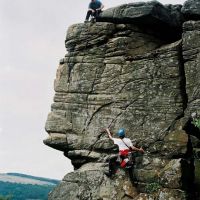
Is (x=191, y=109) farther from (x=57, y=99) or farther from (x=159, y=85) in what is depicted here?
(x=57, y=99)

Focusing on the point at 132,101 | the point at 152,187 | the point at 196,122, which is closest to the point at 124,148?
the point at 152,187

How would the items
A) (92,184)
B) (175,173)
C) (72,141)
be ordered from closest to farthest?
(175,173)
(92,184)
(72,141)

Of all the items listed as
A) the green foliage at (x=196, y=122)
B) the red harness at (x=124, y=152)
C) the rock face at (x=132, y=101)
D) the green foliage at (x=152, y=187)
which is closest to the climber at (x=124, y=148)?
the red harness at (x=124, y=152)

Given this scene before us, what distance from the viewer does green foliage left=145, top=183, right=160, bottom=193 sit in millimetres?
22603

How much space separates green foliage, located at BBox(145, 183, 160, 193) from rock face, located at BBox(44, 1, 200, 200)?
0.03 meters

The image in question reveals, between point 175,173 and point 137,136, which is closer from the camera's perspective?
point 175,173

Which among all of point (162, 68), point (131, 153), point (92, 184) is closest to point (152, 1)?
point (162, 68)

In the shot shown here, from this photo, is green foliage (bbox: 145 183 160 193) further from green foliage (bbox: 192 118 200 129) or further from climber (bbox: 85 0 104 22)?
climber (bbox: 85 0 104 22)

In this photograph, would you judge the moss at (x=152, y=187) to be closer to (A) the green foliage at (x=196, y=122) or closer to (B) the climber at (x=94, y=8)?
(A) the green foliage at (x=196, y=122)

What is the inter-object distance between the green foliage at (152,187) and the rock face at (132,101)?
0.10 feet

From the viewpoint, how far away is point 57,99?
27.1 metres

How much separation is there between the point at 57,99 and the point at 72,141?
2.84m

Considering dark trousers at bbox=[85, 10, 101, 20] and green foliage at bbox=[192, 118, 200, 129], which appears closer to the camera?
green foliage at bbox=[192, 118, 200, 129]

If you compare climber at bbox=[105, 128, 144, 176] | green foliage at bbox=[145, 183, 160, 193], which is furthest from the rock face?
climber at bbox=[105, 128, 144, 176]
